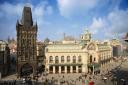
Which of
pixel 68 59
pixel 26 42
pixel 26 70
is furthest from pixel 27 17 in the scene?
pixel 68 59

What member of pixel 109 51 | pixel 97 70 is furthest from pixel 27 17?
pixel 109 51

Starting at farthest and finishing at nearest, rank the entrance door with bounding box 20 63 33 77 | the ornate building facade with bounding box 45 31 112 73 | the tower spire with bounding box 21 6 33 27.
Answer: the ornate building facade with bounding box 45 31 112 73 < the tower spire with bounding box 21 6 33 27 < the entrance door with bounding box 20 63 33 77

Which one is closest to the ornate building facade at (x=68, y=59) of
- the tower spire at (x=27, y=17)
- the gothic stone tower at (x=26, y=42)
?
the gothic stone tower at (x=26, y=42)

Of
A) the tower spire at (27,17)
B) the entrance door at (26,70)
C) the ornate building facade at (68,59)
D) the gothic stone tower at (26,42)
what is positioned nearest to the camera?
the gothic stone tower at (26,42)

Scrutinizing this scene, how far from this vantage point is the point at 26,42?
96688 mm

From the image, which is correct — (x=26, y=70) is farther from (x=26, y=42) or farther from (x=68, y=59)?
(x=68, y=59)

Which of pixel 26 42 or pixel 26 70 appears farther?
pixel 26 70

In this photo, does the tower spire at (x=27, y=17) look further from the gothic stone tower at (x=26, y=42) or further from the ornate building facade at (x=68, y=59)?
the ornate building facade at (x=68, y=59)

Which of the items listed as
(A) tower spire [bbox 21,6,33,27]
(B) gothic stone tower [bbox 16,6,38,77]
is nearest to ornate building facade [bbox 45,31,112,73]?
(B) gothic stone tower [bbox 16,6,38,77]

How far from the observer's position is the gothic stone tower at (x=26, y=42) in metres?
95.4

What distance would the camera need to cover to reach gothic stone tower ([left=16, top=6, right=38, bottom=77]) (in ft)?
313

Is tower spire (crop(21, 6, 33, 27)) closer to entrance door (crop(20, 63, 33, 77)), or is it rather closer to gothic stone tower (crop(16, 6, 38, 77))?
gothic stone tower (crop(16, 6, 38, 77))

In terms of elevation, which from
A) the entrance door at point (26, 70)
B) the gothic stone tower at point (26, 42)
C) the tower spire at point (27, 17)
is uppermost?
the tower spire at point (27, 17)

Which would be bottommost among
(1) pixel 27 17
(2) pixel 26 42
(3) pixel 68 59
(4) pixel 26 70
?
(4) pixel 26 70
